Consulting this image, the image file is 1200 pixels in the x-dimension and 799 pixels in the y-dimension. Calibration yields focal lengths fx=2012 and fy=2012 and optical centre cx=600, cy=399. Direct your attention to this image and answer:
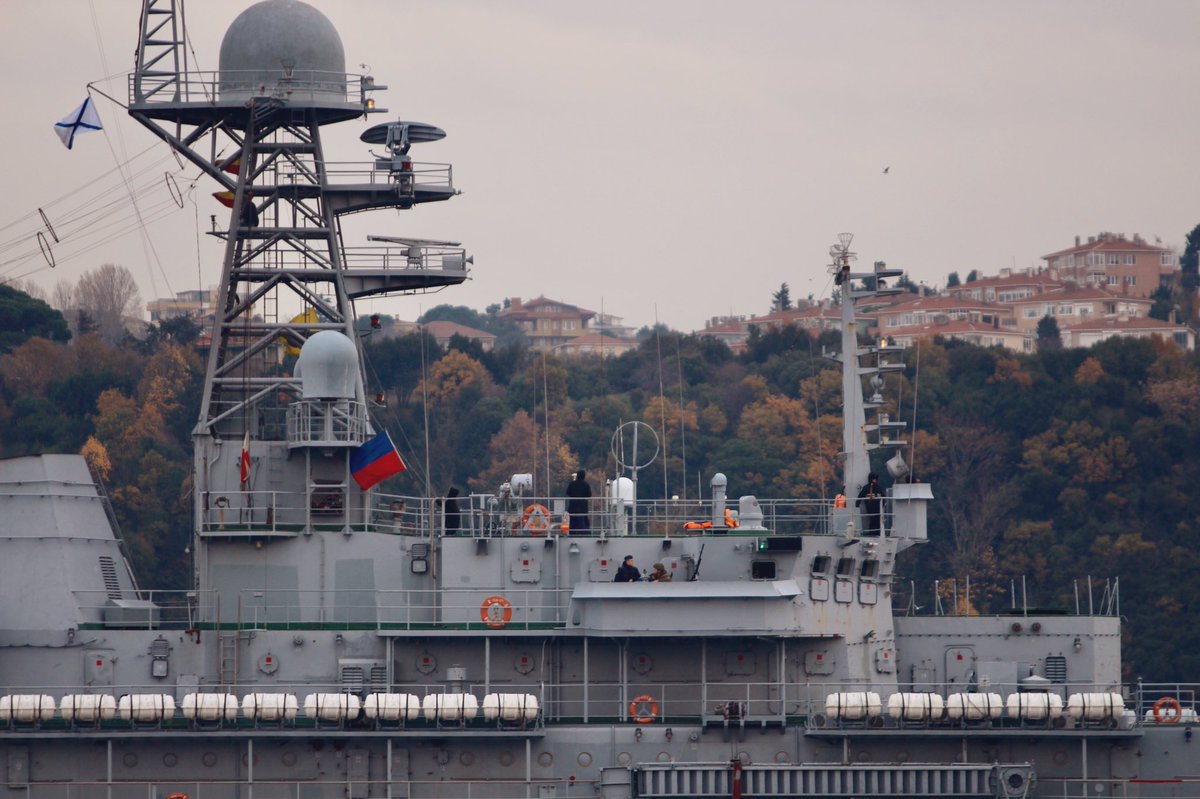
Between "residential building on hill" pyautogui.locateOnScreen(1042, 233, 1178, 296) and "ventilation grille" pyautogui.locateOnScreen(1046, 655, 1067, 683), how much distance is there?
80.1 metres

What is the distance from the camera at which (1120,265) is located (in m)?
118

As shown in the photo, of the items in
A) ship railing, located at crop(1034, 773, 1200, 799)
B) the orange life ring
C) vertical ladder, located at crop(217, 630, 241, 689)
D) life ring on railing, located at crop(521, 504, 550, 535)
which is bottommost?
ship railing, located at crop(1034, 773, 1200, 799)

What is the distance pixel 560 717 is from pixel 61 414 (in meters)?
37.7

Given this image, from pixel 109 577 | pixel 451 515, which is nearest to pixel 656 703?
pixel 451 515

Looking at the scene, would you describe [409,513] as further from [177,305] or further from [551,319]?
[551,319]

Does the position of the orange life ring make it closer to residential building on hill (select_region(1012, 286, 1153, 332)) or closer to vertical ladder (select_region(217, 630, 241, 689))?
vertical ladder (select_region(217, 630, 241, 689))

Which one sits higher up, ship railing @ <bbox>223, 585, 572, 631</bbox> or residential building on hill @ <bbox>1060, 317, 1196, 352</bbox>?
residential building on hill @ <bbox>1060, 317, 1196, 352</bbox>

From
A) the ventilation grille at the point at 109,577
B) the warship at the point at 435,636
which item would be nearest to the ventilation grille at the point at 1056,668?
the warship at the point at 435,636

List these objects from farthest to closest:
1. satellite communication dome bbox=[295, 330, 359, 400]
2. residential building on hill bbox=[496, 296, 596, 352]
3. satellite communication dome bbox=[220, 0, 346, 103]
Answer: residential building on hill bbox=[496, 296, 596, 352] < satellite communication dome bbox=[220, 0, 346, 103] < satellite communication dome bbox=[295, 330, 359, 400]

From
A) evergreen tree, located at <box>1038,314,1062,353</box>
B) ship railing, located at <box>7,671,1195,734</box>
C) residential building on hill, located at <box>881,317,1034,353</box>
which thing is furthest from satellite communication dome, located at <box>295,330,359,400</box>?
evergreen tree, located at <box>1038,314,1062,353</box>

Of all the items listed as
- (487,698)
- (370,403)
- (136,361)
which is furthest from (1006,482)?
(487,698)

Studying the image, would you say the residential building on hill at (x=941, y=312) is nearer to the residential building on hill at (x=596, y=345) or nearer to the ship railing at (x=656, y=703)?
the residential building on hill at (x=596, y=345)

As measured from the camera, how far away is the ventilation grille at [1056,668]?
36719 mm

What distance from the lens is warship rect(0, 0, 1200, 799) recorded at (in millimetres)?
33125
